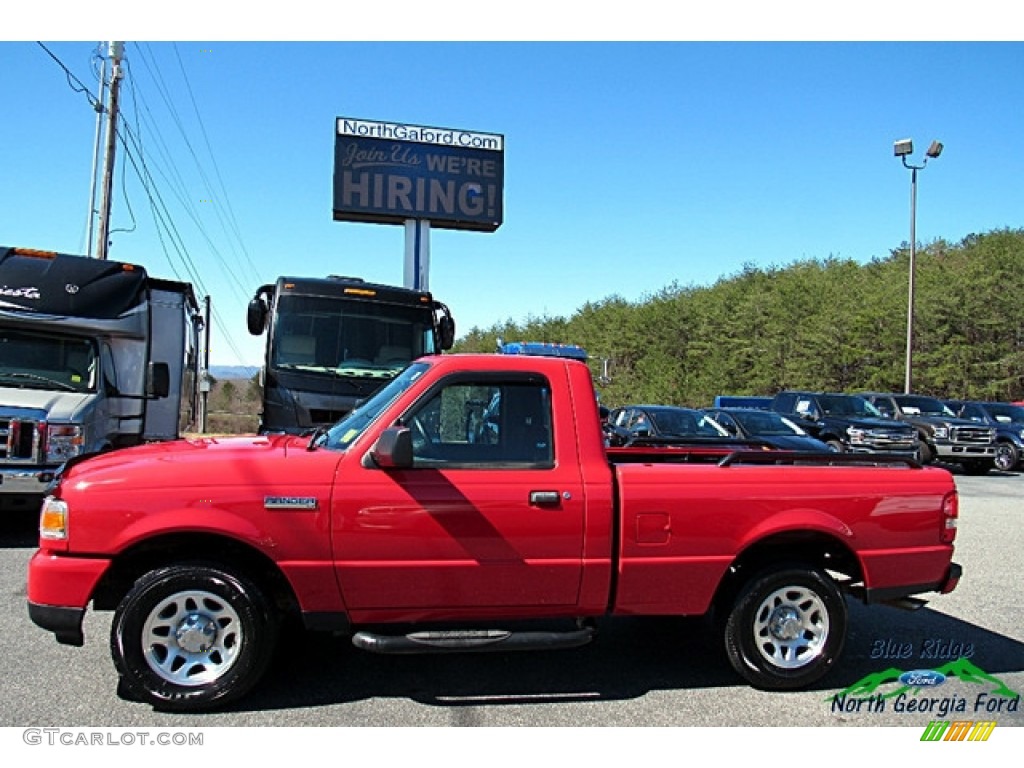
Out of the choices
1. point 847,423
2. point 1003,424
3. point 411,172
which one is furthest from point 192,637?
point 1003,424

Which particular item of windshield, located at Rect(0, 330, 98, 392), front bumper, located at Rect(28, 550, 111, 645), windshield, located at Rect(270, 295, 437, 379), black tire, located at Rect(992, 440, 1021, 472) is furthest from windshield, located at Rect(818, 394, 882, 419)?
front bumper, located at Rect(28, 550, 111, 645)

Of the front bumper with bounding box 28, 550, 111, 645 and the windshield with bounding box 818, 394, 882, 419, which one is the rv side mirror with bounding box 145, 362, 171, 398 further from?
the windshield with bounding box 818, 394, 882, 419

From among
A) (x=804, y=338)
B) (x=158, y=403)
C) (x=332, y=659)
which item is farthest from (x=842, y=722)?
(x=804, y=338)

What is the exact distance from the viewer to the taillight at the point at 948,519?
A: 185 inches

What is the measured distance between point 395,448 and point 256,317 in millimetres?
6760

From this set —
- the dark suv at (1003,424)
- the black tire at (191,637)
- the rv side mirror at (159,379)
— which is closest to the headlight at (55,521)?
the black tire at (191,637)

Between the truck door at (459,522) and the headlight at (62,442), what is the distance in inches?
208

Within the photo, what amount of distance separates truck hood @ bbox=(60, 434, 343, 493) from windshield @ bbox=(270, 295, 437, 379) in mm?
5648

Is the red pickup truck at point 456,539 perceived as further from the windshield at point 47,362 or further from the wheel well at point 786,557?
the windshield at point 47,362

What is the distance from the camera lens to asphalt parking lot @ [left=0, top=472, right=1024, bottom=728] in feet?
13.2

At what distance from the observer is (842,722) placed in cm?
413

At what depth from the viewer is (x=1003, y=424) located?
20938 mm

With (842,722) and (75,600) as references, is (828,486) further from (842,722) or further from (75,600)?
(75,600)

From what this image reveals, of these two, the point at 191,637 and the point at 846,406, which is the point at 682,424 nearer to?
the point at 846,406
